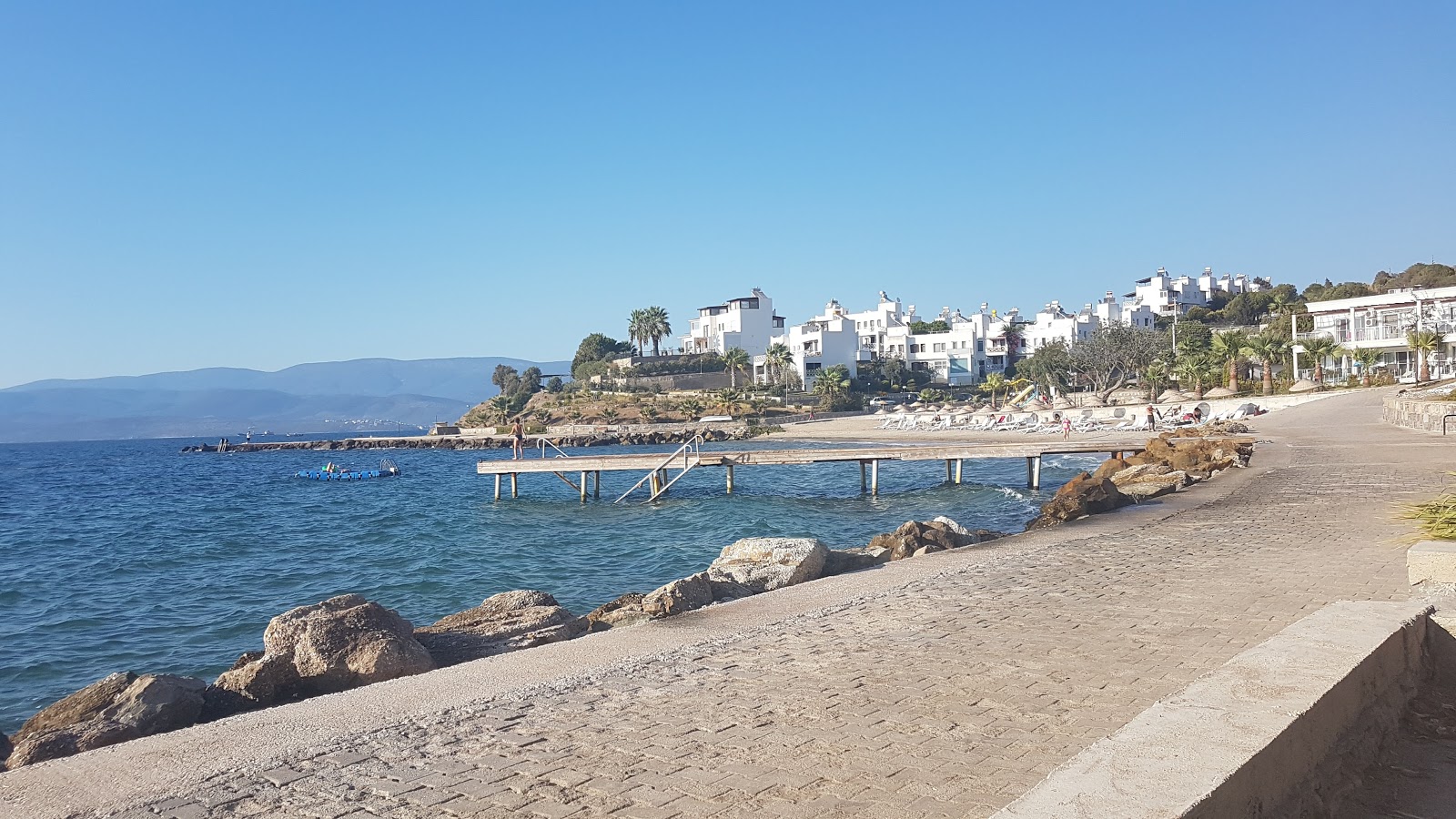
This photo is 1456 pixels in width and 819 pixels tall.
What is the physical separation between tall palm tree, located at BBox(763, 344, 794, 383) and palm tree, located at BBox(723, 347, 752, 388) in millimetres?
2995

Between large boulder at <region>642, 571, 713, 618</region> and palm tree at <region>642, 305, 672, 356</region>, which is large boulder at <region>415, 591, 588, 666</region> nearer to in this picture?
large boulder at <region>642, 571, 713, 618</region>

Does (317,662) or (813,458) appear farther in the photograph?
(813,458)

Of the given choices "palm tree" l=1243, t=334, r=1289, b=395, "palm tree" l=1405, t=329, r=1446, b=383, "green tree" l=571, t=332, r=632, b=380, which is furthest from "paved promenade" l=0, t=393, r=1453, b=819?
"green tree" l=571, t=332, r=632, b=380

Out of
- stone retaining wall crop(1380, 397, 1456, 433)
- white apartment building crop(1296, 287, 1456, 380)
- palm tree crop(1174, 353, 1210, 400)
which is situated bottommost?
stone retaining wall crop(1380, 397, 1456, 433)

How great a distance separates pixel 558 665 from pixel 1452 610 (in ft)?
19.9

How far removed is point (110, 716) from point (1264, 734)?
312 inches

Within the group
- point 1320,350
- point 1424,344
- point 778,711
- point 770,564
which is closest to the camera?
point 778,711

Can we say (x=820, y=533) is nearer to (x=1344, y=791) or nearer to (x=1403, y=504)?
(x=1403, y=504)

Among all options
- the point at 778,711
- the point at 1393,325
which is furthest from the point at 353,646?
the point at 1393,325

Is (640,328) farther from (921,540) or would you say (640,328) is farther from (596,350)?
(921,540)

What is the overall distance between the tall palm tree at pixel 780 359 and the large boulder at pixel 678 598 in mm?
98023

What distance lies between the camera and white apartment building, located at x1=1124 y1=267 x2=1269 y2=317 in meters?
127

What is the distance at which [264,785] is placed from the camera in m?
5.32

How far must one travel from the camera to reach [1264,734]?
3.58m
